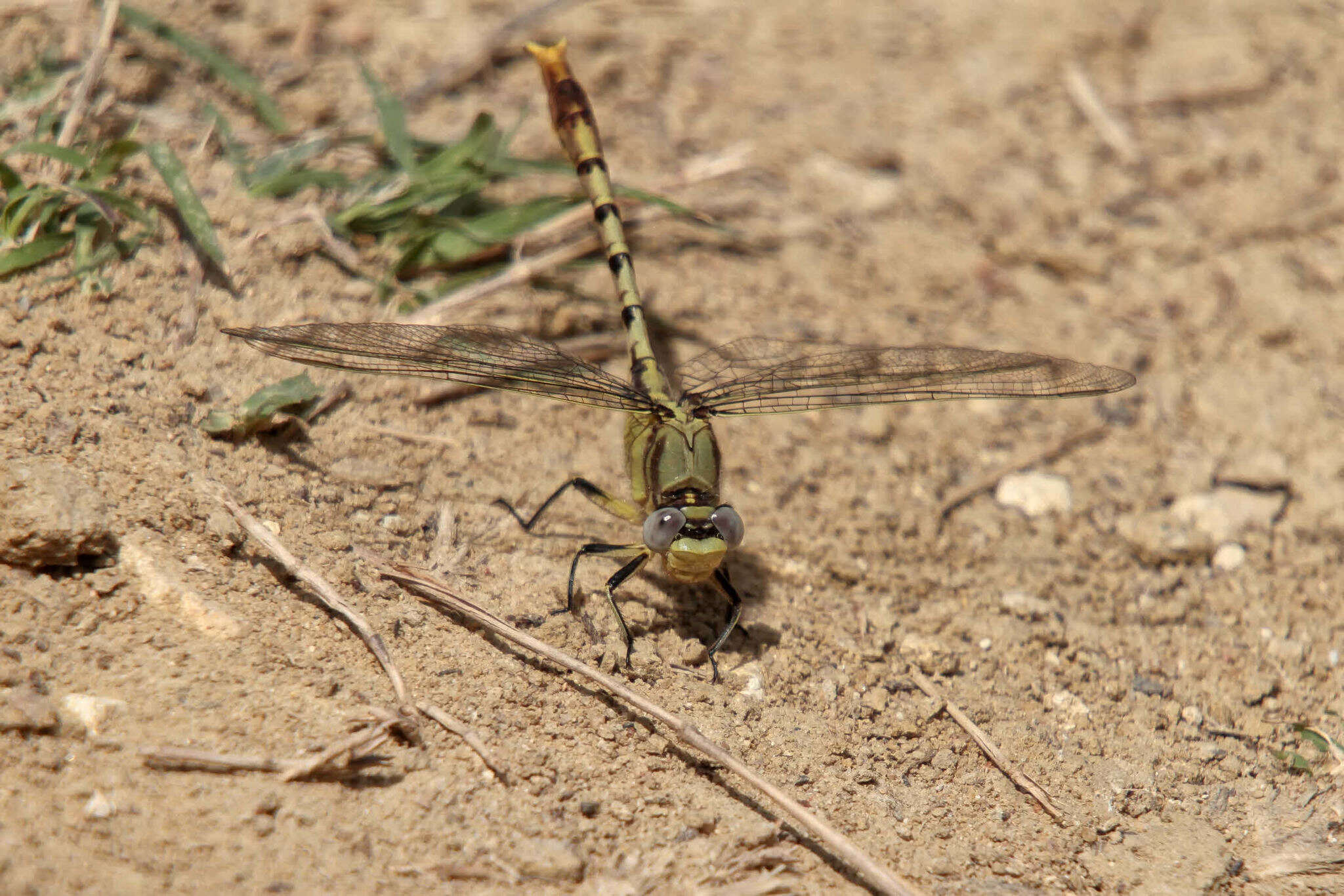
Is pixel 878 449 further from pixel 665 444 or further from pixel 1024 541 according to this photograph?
pixel 665 444

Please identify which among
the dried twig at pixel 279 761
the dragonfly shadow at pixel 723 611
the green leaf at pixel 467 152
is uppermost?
the green leaf at pixel 467 152

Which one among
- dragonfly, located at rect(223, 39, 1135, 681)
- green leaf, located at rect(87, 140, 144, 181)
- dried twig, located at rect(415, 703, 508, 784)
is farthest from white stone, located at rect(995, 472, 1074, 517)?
green leaf, located at rect(87, 140, 144, 181)

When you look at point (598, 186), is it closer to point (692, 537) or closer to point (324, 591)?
point (692, 537)

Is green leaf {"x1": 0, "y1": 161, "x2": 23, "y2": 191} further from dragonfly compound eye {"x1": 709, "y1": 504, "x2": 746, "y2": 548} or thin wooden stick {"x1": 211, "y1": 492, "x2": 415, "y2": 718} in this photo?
dragonfly compound eye {"x1": 709, "y1": 504, "x2": 746, "y2": 548}

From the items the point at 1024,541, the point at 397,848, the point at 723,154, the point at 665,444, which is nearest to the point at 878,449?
the point at 1024,541

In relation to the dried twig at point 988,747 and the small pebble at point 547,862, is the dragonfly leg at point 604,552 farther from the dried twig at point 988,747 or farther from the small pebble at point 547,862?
the dried twig at point 988,747

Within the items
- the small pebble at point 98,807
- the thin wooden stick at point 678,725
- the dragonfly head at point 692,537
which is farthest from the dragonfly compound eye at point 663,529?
the small pebble at point 98,807
